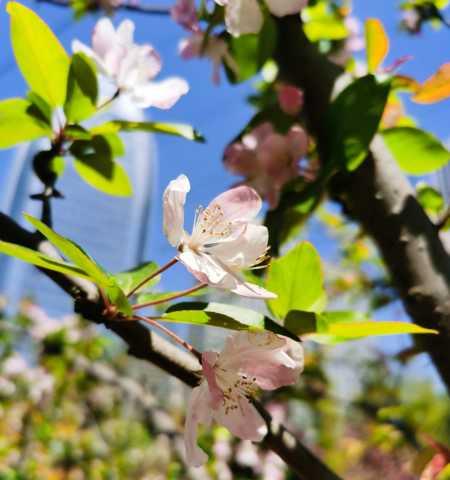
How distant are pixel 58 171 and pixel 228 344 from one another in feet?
1.01

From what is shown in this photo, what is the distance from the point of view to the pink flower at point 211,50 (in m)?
0.70

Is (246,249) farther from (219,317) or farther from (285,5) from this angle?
(285,5)

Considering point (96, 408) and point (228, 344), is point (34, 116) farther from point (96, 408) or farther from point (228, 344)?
point (96, 408)

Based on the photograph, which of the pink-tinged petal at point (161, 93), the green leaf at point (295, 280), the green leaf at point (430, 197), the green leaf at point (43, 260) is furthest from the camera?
the green leaf at point (430, 197)

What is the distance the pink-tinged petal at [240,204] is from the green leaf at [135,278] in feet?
0.23

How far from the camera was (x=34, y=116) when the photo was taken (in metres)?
0.48

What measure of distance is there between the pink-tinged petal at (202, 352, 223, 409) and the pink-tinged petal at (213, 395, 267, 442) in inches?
1.0

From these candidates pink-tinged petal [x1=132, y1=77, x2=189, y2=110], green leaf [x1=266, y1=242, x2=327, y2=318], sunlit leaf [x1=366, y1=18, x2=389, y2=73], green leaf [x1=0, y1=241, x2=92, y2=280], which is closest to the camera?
green leaf [x1=0, y1=241, x2=92, y2=280]

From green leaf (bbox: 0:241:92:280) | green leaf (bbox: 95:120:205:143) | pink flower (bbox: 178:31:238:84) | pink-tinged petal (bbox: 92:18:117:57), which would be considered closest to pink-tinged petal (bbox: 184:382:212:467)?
green leaf (bbox: 0:241:92:280)

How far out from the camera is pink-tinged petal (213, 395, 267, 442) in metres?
0.36

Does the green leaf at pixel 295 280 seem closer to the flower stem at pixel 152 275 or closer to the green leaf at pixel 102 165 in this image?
the flower stem at pixel 152 275

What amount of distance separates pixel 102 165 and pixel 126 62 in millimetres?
112

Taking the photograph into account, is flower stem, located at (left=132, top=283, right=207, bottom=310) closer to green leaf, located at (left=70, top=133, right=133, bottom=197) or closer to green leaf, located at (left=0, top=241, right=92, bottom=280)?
green leaf, located at (left=0, top=241, right=92, bottom=280)

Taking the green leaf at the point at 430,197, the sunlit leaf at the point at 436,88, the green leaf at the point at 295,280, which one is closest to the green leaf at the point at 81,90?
the green leaf at the point at 295,280
